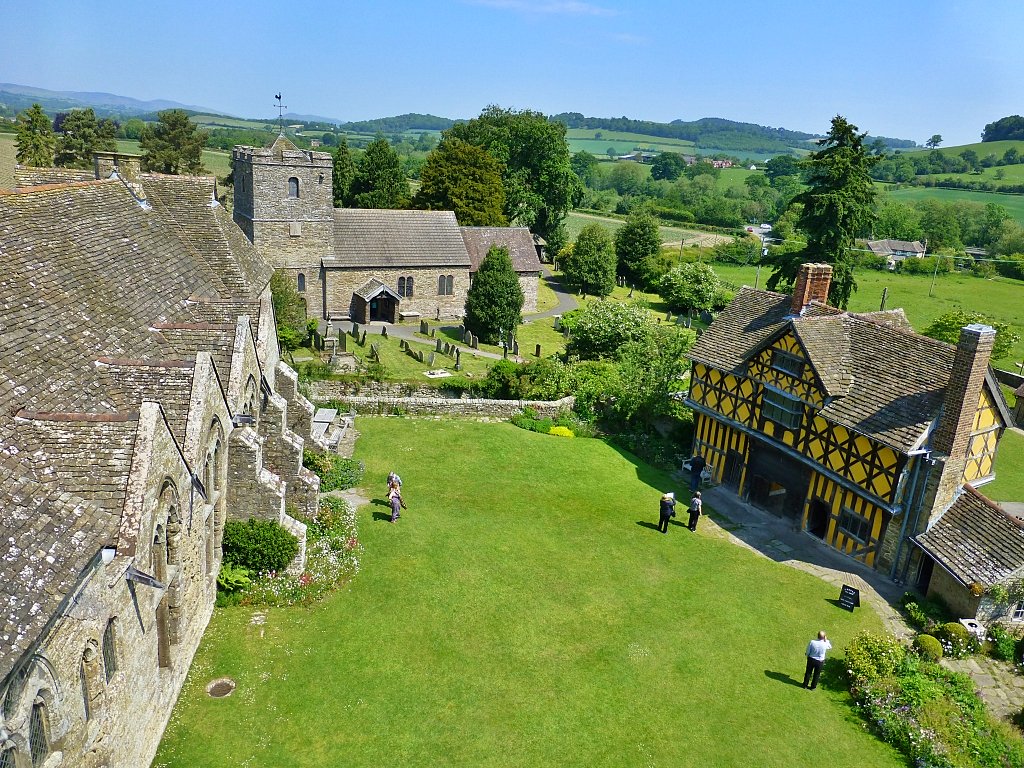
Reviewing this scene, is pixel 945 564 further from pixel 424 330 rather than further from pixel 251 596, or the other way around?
pixel 424 330

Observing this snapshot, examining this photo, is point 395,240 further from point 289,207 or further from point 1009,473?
point 1009,473

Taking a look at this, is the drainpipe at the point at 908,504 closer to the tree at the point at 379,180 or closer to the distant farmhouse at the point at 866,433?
the distant farmhouse at the point at 866,433

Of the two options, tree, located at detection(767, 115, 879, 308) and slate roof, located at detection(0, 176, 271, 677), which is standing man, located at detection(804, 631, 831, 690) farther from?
tree, located at detection(767, 115, 879, 308)

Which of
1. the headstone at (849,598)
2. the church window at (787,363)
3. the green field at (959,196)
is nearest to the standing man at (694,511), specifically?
the headstone at (849,598)

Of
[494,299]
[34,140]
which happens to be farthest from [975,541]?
[34,140]

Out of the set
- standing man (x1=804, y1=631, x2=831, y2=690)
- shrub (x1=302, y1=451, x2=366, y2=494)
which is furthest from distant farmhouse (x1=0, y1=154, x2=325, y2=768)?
standing man (x1=804, y1=631, x2=831, y2=690)

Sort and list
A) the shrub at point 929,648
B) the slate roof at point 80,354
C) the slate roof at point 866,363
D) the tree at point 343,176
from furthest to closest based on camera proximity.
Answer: the tree at point 343,176 < the slate roof at point 866,363 < the shrub at point 929,648 < the slate roof at point 80,354
